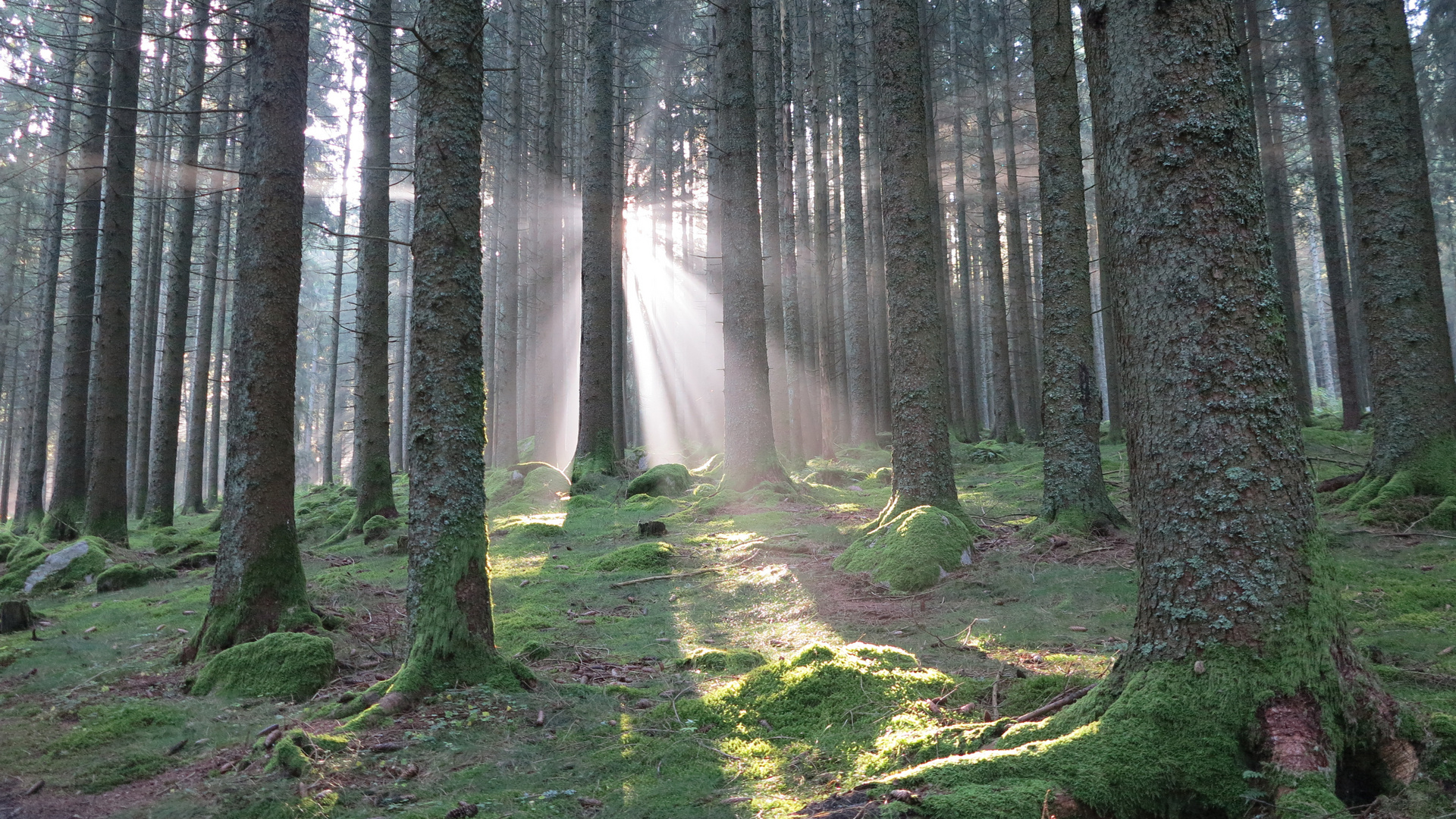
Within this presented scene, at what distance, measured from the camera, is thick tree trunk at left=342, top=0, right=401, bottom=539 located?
42.9ft

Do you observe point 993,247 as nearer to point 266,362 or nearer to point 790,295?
point 790,295

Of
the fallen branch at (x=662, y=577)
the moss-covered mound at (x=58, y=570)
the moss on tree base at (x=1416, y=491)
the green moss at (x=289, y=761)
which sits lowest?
the green moss at (x=289, y=761)

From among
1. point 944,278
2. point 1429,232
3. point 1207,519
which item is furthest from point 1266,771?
point 944,278

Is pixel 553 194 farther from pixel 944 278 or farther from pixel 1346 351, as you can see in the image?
pixel 1346 351

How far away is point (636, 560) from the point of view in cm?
951

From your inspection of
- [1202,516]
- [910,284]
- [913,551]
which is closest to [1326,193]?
[910,284]

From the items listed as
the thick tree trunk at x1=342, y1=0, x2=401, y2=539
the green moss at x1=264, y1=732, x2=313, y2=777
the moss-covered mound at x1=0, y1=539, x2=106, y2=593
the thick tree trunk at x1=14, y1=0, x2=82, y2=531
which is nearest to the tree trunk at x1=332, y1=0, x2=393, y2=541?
the thick tree trunk at x1=342, y1=0, x2=401, y2=539

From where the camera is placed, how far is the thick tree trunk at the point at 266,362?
6348 mm

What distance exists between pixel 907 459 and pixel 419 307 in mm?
5791

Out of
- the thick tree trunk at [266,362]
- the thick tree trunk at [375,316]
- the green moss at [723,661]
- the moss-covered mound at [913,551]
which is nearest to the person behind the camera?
the green moss at [723,661]

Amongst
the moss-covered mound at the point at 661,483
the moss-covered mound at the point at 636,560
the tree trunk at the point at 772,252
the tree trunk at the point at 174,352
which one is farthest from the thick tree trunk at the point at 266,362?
the tree trunk at the point at 772,252

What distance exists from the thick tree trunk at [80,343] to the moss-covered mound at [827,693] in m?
13.5

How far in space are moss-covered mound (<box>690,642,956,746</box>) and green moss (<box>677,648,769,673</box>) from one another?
0.66 meters

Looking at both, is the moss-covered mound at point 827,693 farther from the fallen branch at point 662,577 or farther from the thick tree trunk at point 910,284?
the thick tree trunk at point 910,284
